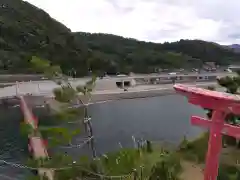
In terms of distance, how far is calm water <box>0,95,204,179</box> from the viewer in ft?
53.0

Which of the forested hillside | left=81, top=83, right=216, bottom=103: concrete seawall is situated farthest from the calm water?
the forested hillside

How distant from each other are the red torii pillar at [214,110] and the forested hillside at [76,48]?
21038 millimetres

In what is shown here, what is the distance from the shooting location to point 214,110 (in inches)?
221

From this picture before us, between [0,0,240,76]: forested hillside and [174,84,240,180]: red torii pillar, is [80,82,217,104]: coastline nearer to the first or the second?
[0,0,240,76]: forested hillside

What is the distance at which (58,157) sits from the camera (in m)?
4.37

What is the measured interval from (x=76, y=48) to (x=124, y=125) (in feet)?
73.6

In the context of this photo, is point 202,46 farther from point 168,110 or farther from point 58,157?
point 58,157

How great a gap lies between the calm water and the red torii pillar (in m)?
7.67

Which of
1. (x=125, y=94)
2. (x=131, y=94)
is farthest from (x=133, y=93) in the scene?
(x=125, y=94)

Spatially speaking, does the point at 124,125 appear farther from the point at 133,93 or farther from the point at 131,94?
the point at 133,93

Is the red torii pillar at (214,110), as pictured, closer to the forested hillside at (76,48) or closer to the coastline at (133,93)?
the forested hillside at (76,48)

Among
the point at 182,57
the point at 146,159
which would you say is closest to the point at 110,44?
the point at 182,57

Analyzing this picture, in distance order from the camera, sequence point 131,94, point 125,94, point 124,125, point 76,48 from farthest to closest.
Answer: point 76,48 < point 131,94 < point 125,94 < point 124,125

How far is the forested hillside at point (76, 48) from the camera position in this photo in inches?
1476
